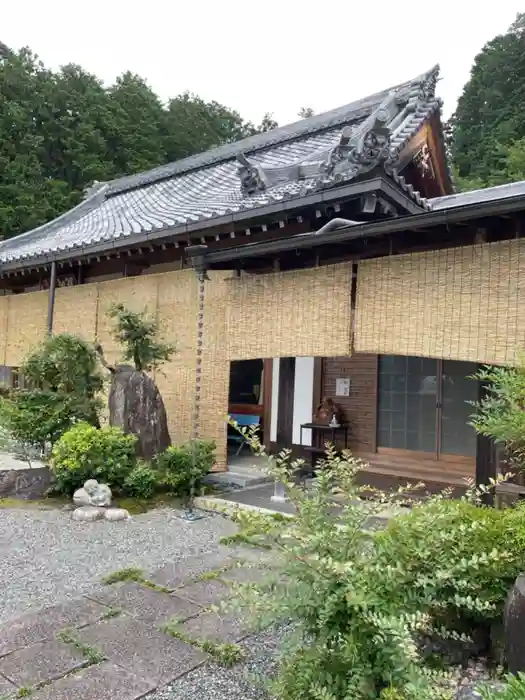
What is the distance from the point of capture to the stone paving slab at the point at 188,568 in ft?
12.0

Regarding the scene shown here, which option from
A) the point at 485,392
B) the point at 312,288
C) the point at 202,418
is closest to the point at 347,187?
the point at 312,288

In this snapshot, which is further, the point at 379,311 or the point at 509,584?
the point at 379,311

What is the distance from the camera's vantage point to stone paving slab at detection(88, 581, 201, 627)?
3119 millimetres

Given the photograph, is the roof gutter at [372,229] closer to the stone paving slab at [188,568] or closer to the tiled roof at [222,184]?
the tiled roof at [222,184]

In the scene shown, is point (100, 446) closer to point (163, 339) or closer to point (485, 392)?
point (163, 339)

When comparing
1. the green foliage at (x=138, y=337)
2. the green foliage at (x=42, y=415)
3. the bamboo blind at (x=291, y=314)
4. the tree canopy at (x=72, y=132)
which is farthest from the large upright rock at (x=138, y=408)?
the tree canopy at (x=72, y=132)

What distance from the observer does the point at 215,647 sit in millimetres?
2727

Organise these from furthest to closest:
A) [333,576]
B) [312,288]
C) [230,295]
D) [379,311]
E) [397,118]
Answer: [397,118] < [230,295] < [312,288] < [379,311] < [333,576]

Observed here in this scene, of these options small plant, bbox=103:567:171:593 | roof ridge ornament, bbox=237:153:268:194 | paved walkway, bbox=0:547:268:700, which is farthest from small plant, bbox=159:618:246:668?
roof ridge ornament, bbox=237:153:268:194

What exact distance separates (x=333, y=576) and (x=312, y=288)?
12.8 feet

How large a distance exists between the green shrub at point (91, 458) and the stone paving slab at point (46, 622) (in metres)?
2.54

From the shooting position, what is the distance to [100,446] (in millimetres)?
5840

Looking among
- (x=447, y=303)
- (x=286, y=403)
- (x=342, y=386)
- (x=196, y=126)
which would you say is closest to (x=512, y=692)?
(x=447, y=303)

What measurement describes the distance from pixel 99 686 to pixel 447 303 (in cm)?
380
